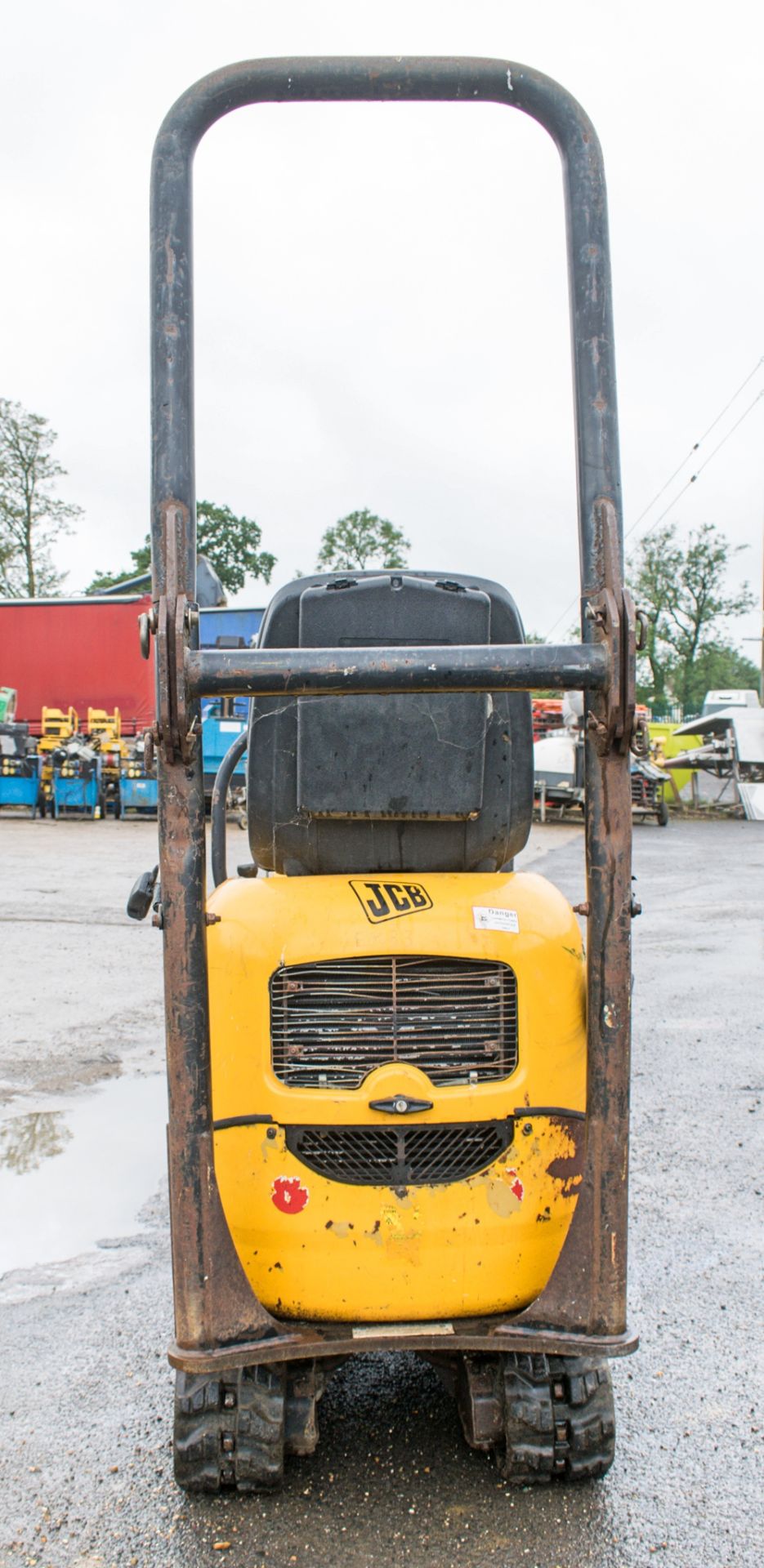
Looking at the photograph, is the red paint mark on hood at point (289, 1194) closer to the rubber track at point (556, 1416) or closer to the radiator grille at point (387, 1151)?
the radiator grille at point (387, 1151)

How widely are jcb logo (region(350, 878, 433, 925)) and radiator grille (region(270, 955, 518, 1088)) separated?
0.09 meters

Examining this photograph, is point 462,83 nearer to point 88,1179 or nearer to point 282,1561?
point 282,1561

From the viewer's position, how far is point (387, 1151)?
7.58 feet

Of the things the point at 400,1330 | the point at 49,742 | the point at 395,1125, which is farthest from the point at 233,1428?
the point at 49,742

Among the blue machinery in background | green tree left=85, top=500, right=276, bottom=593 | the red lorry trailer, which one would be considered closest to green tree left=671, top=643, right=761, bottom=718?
green tree left=85, top=500, right=276, bottom=593

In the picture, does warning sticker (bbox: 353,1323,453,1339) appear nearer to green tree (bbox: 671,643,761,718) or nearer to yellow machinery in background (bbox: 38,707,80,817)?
yellow machinery in background (bbox: 38,707,80,817)

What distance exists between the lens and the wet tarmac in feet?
7.76

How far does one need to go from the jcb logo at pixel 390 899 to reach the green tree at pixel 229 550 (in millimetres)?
74709

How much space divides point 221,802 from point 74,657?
2473cm

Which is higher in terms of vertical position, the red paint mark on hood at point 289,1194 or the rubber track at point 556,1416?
the red paint mark on hood at point 289,1194

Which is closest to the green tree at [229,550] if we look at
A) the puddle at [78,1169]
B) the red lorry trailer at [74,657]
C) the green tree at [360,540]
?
the green tree at [360,540]

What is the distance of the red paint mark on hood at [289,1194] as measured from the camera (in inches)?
90.0

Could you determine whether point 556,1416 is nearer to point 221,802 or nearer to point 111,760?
point 221,802

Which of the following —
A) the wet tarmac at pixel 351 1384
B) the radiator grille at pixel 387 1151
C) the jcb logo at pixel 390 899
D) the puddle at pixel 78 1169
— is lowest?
the wet tarmac at pixel 351 1384
